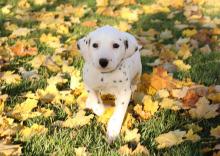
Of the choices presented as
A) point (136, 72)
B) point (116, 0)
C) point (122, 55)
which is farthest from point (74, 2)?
point (122, 55)

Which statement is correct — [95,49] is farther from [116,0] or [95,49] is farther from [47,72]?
[116,0]

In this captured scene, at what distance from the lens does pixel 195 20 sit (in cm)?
688

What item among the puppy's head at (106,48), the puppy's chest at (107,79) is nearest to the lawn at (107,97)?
the puppy's chest at (107,79)

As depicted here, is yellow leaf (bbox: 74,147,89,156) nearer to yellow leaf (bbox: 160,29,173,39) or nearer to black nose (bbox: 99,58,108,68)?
black nose (bbox: 99,58,108,68)

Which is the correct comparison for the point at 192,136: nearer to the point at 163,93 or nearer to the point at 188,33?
the point at 163,93

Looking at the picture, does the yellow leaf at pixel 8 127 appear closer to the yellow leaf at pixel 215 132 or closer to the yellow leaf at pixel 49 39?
the yellow leaf at pixel 215 132

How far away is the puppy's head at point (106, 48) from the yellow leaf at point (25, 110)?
2.28 ft

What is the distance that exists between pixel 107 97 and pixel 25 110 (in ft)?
2.26

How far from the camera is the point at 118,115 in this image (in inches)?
152

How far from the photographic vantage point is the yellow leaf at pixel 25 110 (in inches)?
159

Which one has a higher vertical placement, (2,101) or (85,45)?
(85,45)

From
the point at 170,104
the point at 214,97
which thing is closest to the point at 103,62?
the point at 170,104

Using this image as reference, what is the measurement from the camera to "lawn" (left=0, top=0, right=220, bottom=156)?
12.1 ft

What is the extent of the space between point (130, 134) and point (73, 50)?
83.1 inches
